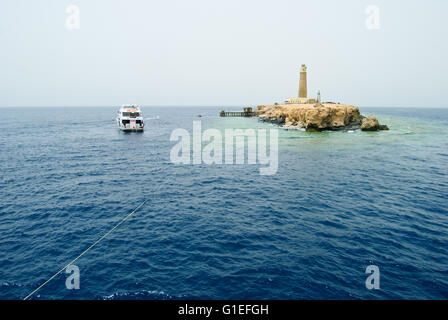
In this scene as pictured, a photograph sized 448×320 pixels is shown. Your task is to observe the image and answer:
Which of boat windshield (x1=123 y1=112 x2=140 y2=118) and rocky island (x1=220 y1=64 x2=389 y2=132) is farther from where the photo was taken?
boat windshield (x1=123 y1=112 x2=140 y2=118)

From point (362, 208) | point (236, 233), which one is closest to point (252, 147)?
point (362, 208)

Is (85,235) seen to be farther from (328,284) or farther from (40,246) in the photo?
(328,284)

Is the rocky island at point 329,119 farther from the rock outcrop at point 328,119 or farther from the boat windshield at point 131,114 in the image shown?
the boat windshield at point 131,114

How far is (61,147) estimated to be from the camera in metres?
49.2

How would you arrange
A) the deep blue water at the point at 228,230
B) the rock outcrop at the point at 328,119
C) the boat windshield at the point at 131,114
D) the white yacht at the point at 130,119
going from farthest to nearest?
the boat windshield at the point at 131,114, the white yacht at the point at 130,119, the rock outcrop at the point at 328,119, the deep blue water at the point at 228,230

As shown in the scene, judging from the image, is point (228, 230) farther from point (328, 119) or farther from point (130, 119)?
point (130, 119)

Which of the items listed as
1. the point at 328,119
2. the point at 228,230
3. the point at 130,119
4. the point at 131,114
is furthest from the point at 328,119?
the point at 228,230

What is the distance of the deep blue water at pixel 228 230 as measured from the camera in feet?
40.5

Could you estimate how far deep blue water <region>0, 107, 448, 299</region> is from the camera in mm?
12336

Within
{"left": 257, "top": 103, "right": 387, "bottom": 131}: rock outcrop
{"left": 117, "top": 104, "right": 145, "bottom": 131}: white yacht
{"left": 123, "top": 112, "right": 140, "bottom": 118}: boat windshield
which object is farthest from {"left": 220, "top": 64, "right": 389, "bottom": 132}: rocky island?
{"left": 123, "top": 112, "right": 140, "bottom": 118}: boat windshield

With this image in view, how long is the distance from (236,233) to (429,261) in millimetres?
11277

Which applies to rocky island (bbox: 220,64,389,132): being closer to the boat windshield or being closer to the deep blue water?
the deep blue water

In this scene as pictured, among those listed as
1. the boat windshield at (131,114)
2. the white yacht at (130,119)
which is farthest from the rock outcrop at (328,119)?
the boat windshield at (131,114)
